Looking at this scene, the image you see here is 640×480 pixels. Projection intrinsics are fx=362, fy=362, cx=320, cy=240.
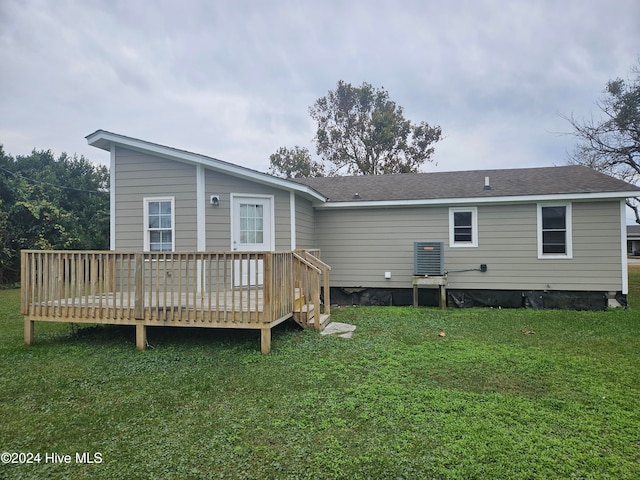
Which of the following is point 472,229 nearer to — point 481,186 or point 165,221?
point 481,186

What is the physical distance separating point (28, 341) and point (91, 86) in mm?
10623

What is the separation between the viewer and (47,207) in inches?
587

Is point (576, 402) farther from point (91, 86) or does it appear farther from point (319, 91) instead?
point (319, 91)

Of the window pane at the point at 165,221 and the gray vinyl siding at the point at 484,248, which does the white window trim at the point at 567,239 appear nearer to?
the gray vinyl siding at the point at 484,248

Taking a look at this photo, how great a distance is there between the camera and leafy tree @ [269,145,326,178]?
2488 cm

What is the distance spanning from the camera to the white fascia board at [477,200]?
7.47 metres

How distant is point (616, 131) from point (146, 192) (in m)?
16.0

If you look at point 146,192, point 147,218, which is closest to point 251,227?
point 147,218

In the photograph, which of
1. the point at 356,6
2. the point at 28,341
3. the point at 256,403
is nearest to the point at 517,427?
the point at 256,403

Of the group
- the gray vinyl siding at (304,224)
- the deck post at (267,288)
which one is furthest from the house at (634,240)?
the deck post at (267,288)

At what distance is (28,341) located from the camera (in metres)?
5.21

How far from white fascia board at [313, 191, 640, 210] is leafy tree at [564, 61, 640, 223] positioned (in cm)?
786

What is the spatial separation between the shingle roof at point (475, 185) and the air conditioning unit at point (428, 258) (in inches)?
44.7

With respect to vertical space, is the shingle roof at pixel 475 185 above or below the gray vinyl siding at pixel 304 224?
above
